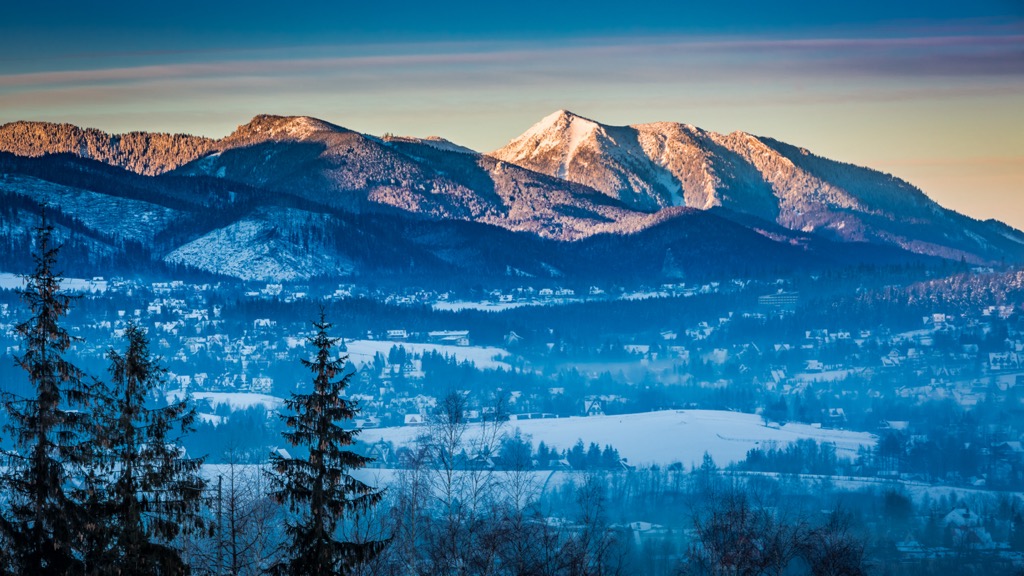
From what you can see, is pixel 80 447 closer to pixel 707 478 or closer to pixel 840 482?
pixel 707 478

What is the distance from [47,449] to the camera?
3553 cm

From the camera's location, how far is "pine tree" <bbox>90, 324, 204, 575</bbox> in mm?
36438

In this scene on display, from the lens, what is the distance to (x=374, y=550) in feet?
125

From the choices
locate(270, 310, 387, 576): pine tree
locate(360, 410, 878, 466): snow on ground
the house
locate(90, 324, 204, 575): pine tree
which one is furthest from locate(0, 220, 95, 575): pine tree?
locate(360, 410, 878, 466): snow on ground

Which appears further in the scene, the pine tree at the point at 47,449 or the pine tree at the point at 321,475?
the pine tree at the point at 321,475

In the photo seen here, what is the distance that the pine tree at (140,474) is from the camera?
120 ft

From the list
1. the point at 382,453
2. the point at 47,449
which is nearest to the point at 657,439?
the point at 382,453

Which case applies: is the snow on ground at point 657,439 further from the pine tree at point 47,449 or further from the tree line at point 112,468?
the pine tree at point 47,449

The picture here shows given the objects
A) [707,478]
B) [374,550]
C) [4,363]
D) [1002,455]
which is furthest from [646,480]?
[374,550]

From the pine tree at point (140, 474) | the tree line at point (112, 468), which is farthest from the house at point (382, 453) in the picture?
the pine tree at point (140, 474)

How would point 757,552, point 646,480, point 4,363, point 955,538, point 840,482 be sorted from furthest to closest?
point 4,363 → point 840,482 → point 646,480 → point 955,538 → point 757,552

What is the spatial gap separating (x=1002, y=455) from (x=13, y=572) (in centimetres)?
17816

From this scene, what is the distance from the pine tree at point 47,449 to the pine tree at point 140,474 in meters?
0.86

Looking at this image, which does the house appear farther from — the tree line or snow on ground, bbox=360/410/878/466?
the tree line
